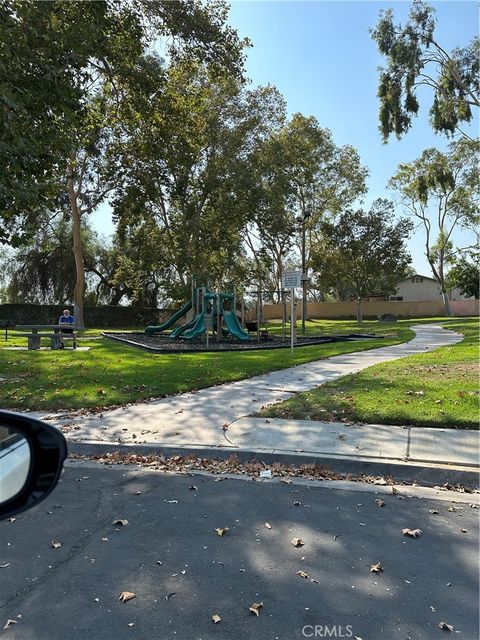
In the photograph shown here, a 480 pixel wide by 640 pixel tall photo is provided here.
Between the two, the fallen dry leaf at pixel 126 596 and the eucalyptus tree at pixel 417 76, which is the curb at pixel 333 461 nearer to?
the fallen dry leaf at pixel 126 596

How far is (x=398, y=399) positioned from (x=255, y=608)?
534 centimetres

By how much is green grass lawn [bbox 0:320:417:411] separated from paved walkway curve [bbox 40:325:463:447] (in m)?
0.55

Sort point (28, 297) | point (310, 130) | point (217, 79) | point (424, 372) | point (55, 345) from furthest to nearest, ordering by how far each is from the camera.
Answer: point (28, 297), point (310, 130), point (55, 345), point (217, 79), point (424, 372)

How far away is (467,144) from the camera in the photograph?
30828 mm

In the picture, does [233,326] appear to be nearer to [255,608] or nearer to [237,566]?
[237,566]

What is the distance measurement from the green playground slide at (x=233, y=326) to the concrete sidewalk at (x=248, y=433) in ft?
37.9

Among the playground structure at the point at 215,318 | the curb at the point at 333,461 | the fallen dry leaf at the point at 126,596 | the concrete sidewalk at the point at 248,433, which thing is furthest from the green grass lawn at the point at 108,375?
the playground structure at the point at 215,318

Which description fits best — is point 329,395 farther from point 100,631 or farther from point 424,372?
point 100,631

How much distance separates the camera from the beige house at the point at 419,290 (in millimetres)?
71938

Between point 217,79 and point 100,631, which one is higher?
point 217,79

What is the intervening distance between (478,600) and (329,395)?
17.5ft

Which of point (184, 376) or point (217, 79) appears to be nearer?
point (184, 376)

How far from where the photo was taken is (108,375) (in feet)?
34.8

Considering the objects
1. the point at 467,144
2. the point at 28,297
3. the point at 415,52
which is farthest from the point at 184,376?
the point at 28,297
